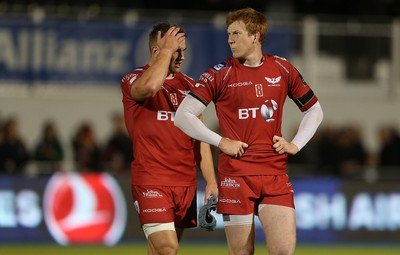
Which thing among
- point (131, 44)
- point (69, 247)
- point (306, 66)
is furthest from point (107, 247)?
point (306, 66)

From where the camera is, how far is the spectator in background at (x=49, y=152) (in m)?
18.2

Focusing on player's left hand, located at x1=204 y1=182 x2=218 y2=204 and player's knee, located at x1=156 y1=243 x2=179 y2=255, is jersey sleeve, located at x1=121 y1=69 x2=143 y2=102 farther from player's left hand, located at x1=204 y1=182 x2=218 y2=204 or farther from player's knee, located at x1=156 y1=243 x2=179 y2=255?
player's knee, located at x1=156 y1=243 x2=179 y2=255

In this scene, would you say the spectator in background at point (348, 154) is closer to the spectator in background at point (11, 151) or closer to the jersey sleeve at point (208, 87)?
→ the spectator in background at point (11, 151)

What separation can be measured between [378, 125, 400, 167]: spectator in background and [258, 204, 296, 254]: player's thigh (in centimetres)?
1153

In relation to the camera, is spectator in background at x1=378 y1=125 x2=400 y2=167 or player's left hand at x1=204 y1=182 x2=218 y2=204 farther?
spectator in background at x1=378 y1=125 x2=400 y2=167

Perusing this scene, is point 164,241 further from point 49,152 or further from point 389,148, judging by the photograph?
point 389,148

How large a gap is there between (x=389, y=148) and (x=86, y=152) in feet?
18.1

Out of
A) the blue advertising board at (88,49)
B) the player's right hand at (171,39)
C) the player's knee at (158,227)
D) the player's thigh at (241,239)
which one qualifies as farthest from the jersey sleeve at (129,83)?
the blue advertising board at (88,49)

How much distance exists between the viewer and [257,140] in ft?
27.3

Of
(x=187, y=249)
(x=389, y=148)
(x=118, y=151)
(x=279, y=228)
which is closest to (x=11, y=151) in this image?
(x=118, y=151)

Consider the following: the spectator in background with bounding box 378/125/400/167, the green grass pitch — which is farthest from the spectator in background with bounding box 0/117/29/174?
the spectator in background with bounding box 378/125/400/167

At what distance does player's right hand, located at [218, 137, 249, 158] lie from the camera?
8227 millimetres

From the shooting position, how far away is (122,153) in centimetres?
1833

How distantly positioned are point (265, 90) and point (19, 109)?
13697 mm
